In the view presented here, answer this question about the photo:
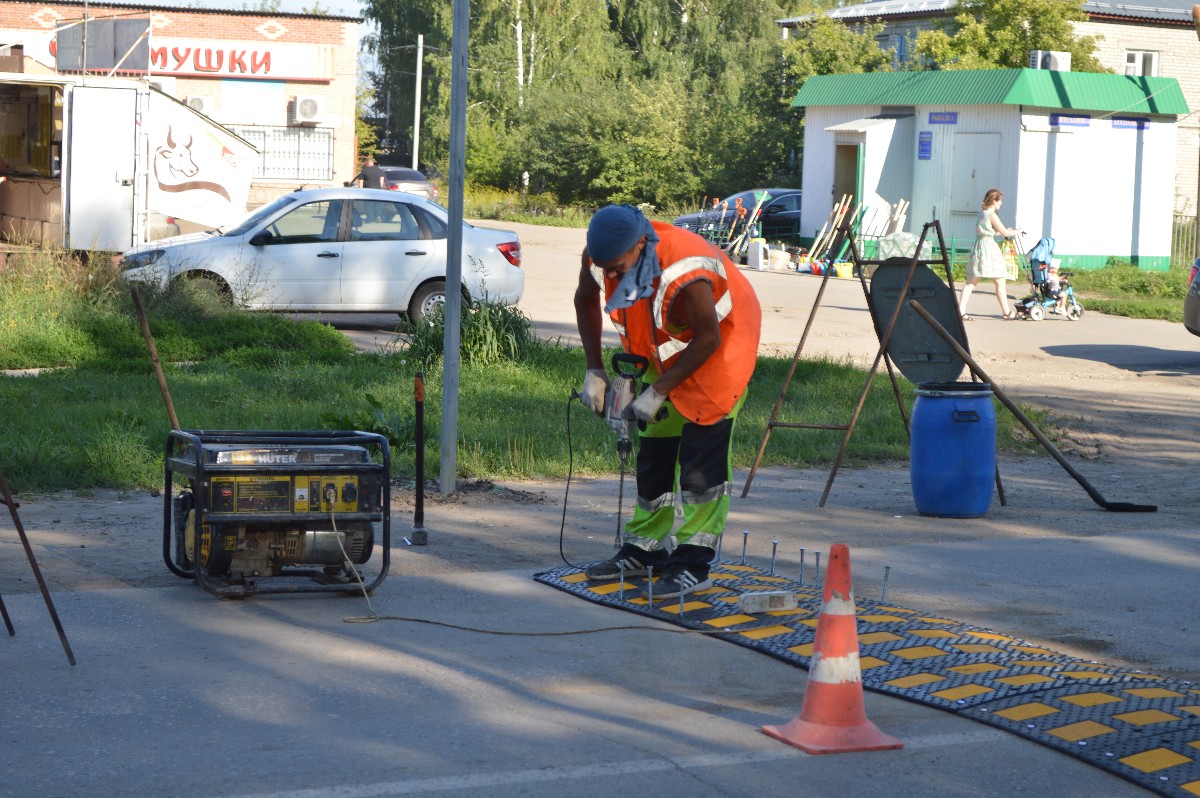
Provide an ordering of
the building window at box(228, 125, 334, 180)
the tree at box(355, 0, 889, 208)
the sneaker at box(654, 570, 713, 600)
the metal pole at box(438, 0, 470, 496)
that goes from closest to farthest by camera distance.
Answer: the sneaker at box(654, 570, 713, 600), the metal pole at box(438, 0, 470, 496), the tree at box(355, 0, 889, 208), the building window at box(228, 125, 334, 180)

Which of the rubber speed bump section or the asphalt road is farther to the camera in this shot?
the rubber speed bump section

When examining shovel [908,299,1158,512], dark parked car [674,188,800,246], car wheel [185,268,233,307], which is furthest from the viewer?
dark parked car [674,188,800,246]

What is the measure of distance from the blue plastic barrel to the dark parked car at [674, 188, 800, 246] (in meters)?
24.1

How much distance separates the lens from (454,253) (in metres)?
8.69

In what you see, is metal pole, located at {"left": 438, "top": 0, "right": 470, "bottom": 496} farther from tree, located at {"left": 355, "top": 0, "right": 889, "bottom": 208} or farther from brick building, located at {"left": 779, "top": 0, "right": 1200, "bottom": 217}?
brick building, located at {"left": 779, "top": 0, "right": 1200, "bottom": 217}

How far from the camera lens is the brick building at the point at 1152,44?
136 ft

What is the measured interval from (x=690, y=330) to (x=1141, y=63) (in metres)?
40.7

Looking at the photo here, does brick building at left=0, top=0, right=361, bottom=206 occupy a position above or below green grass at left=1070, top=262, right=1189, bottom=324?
above

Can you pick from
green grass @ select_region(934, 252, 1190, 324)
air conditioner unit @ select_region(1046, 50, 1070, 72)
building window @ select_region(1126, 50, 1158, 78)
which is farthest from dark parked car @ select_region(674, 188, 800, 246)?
building window @ select_region(1126, 50, 1158, 78)

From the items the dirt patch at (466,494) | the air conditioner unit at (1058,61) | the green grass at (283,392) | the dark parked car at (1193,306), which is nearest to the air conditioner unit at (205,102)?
the air conditioner unit at (1058,61)

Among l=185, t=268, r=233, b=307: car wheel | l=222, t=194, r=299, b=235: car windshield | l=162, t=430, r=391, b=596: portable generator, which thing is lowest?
l=162, t=430, r=391, b=596: portable generator

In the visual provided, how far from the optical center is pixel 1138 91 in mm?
29062

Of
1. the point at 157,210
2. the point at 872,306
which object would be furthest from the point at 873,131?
the point at 872,306

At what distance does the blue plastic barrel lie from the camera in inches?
342
